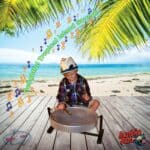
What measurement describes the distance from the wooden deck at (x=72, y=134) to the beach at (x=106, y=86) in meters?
0.29

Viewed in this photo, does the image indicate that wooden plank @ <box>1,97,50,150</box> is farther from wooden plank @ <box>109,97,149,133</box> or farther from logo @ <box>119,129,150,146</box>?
→ wooden plank @ <box>109,97,149,133</box>

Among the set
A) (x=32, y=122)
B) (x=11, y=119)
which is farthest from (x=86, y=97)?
(x=11, y=119)

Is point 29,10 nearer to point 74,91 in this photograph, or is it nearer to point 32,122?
point 74,91

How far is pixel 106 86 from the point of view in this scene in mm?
6324

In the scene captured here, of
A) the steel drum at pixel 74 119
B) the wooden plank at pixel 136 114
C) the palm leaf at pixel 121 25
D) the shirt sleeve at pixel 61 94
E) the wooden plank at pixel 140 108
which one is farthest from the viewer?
the wooden plank at pixel 140 108

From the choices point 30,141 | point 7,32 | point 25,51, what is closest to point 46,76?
point 25,51

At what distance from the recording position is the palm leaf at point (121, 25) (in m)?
2.15

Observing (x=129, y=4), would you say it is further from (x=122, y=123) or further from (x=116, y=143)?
(x=122, y=123)

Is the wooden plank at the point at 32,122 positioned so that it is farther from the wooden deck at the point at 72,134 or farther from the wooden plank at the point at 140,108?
the wooden plank at the point at 140,108

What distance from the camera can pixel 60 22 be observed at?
3312 mm

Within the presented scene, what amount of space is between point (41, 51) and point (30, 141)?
909mm

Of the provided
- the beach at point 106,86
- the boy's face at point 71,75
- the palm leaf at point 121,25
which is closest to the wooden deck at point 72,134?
the beach at point 106,86

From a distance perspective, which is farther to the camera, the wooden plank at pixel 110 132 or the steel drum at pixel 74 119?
the wooden plank at pixel 110 132

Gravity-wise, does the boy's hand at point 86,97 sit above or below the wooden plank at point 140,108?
above
